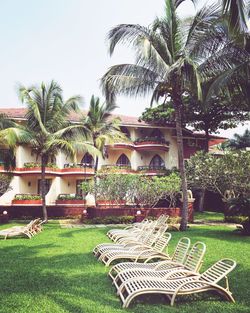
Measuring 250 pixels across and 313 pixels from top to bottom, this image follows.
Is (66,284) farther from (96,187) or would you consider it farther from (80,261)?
(96,187)

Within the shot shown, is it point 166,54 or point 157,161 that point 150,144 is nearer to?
point 157,161

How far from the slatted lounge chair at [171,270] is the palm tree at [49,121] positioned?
13804 mm

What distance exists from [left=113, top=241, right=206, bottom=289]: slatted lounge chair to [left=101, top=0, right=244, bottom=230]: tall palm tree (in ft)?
29.7

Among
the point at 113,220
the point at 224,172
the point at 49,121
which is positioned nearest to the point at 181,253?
the point at 113,220

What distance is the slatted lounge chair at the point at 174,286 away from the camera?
5.69m

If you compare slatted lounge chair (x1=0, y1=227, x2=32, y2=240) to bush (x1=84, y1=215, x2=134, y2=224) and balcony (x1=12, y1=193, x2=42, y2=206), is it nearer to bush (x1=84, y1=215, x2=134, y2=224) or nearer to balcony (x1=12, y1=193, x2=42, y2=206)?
bush (x1=84, y1=215, x2=134, y2=224)

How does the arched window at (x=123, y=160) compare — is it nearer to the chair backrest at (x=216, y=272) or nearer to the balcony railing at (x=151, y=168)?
the balcony railing at (x=151, y=168)

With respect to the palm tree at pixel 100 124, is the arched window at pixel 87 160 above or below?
below

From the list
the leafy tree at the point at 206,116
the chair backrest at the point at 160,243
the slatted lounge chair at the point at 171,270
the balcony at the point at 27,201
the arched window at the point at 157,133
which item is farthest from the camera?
the arched window at the point at 157,133

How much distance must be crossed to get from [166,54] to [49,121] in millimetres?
8863

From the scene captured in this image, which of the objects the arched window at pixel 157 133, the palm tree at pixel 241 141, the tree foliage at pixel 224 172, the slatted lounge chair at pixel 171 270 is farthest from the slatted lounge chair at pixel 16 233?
the palm tree at pixel 241 141

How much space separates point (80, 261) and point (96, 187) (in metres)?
13.9

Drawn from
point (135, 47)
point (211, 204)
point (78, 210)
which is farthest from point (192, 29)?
point (211, 204)

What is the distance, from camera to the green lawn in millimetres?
5805
